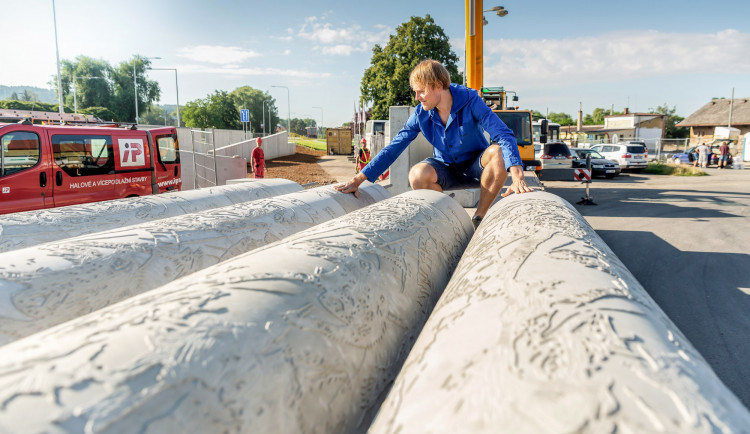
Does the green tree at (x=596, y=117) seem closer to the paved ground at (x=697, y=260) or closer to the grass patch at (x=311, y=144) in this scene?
the grass patch at (x=311, y=144)

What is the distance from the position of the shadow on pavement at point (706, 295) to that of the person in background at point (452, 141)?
6.02 ft

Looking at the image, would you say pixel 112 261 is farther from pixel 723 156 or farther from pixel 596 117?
pixel 596 117

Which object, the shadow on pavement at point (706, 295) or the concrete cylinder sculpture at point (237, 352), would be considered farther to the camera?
the shadow on pavement at point (706, 295)

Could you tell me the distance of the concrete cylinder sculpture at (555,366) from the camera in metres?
0.69

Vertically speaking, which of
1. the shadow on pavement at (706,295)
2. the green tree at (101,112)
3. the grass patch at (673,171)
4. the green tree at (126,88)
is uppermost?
the green tree at (126,88)

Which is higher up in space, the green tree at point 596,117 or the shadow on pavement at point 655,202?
the green tree at point 596,117

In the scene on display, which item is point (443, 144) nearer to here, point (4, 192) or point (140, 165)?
point (4, 192)

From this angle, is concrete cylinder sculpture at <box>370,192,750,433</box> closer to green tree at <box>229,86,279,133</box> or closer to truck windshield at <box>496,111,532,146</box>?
truck windshield at <box>496,111,532,146</box>

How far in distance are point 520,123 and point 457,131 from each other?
30.8 ft

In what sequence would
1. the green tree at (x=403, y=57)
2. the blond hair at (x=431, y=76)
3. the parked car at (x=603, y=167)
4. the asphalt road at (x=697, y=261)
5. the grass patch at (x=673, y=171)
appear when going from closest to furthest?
the blond hair at (x=431, y=76) < the asphalt road at (x=697, y=261) < the parked car at (x=603, y=167) < the grass patch at (x=673, y=171) < the green tree at (x=403, y=57)

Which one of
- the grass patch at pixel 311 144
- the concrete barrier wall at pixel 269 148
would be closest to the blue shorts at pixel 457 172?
Answer: the concrete barrier wall at pixel 269 148

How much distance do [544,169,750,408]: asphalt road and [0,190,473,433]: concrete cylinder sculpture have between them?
2456 millimetres

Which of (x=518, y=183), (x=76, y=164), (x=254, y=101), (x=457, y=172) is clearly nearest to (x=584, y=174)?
(x=457, y=172)

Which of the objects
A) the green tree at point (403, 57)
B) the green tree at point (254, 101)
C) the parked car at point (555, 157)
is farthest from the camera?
the green tree at point (254, 101)
